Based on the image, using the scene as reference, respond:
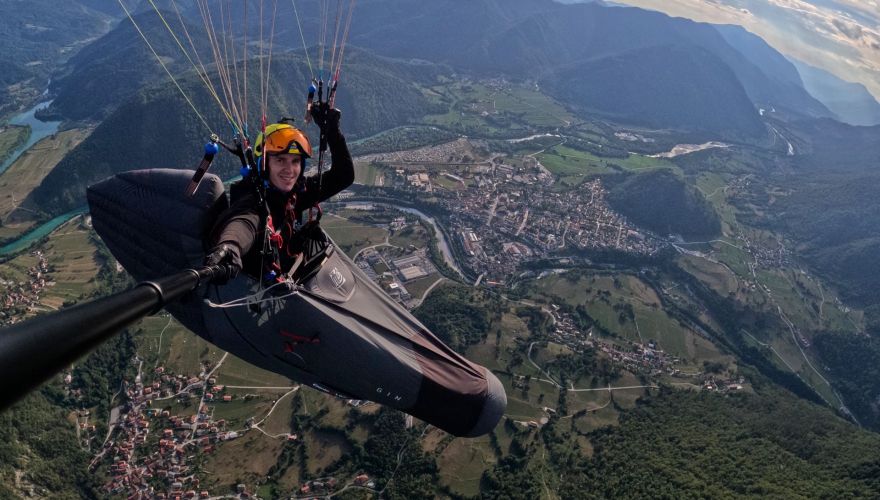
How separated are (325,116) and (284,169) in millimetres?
1090

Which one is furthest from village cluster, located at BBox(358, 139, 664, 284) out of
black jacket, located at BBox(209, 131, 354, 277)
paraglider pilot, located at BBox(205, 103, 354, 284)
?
paraglider pilot, located at BBox(205, 103, 354, 284)

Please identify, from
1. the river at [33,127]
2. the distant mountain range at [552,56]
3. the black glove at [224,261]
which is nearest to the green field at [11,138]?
the river at [33,127]

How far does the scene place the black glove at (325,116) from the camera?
6.25 meters

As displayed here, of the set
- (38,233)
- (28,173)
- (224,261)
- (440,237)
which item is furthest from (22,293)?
(224,261)

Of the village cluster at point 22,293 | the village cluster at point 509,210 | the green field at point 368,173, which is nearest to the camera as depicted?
the village cluster at point 22,293

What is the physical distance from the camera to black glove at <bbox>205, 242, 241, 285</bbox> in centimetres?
340

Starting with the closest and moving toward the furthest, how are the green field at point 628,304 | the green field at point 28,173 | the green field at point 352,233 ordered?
1. the green field at point 628,304
2. the green field at point 352,233
3. the green field at point 28,173

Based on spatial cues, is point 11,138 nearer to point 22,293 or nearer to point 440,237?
point 22,293

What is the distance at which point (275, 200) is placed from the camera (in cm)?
586

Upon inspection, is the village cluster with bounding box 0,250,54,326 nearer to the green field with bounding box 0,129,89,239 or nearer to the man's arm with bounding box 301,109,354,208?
the green field with bounding box 0,129,89,239

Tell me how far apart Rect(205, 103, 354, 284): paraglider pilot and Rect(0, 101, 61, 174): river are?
3273 inches

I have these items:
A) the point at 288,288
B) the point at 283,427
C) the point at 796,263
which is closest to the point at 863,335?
the point at 796,263

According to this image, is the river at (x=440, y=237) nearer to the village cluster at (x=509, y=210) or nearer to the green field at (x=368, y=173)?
the village cluster at (x=509, y=210)

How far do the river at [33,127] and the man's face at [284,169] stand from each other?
3287 inches
